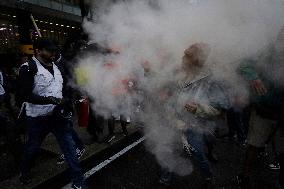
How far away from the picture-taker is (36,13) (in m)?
16.0

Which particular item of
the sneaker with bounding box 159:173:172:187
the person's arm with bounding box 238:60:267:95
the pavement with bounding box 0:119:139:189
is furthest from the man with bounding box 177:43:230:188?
the pavement with bounding box 0:119:139:189

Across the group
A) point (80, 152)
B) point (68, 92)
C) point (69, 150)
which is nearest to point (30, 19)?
point (80, 152)

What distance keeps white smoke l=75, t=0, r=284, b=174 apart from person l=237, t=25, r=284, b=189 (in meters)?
0.20

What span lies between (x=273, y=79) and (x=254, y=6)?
889 millimetres

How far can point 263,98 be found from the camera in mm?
4098

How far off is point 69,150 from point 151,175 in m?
1.35

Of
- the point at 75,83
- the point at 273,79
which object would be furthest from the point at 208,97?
the point at 75,83

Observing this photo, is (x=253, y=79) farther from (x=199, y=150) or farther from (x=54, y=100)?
(x=54, y=100)

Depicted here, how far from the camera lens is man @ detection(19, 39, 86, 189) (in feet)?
13.8

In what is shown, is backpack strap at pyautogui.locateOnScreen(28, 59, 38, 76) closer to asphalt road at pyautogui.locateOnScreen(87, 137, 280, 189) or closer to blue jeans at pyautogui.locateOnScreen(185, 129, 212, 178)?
asphalt road at pyautogui.locateOnScreen(87, 137, 280, 189)

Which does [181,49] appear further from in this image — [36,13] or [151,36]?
[36,13]

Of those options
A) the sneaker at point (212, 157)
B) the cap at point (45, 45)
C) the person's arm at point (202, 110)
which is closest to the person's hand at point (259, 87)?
the person's arm at point (202, 110)

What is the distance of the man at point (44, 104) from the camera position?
4.19 m

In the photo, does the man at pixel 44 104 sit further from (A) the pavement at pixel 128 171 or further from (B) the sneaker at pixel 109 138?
(B) the sneaker at pixel 109 138
